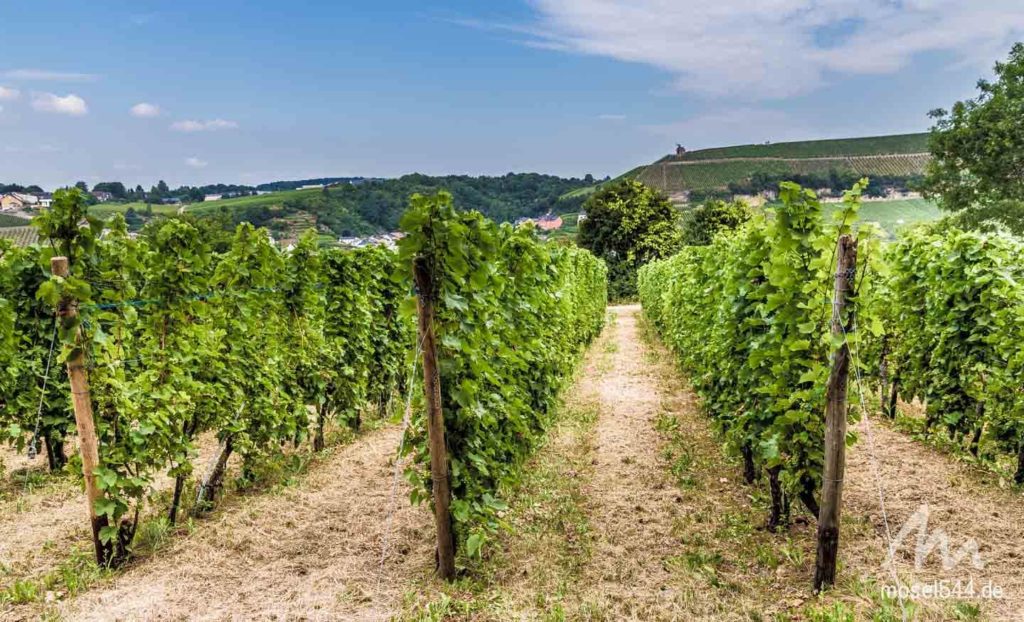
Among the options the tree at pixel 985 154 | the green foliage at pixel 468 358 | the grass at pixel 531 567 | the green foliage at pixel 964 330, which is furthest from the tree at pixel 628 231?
the green foliage at pixel 468 358

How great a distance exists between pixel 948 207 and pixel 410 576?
3223cm

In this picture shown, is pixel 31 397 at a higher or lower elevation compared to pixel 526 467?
higher

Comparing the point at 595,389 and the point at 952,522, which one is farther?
the point at 595,389

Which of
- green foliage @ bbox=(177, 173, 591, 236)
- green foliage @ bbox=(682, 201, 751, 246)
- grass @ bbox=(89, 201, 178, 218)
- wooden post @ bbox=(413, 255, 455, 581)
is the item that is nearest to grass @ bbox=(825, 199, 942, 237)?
green foliage @ bbox=(682, 201, 751, 246)

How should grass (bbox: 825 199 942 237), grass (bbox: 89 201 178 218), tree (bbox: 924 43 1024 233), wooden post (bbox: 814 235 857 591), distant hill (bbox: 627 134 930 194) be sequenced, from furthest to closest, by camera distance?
distant hill (bbox: 627 134 930 194)
grass (bbox: 89 201 178 218)
grass (bbox: 825 199 942 237)
tree (bbox: 924 43 1024 233)
wooden post (bbox: 814 235 857 591)

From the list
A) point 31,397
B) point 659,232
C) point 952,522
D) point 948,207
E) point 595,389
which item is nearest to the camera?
point 952,522

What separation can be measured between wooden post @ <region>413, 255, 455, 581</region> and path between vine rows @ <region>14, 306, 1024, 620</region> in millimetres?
256

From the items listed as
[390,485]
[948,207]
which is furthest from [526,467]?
[948,207]

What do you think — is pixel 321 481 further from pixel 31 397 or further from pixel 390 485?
pixel 31 397

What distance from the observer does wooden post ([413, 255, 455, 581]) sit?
3855 millimetres

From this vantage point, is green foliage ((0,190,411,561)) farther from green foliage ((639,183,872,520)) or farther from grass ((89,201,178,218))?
grass ((89,201,178,218))

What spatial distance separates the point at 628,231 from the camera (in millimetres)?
46094

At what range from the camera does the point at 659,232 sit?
46.4 meters

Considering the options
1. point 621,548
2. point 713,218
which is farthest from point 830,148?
point 621,548
